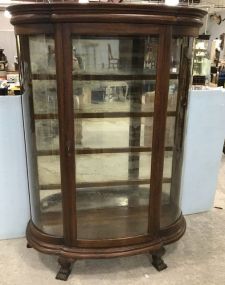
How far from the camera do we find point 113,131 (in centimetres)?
203

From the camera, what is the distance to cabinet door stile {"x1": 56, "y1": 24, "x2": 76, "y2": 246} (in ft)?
4.51

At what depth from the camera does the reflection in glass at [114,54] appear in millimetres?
1477

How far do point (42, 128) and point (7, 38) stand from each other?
4753mm

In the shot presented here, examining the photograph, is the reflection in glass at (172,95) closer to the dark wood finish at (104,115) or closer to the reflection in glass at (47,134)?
the dark wood finish at (104,115)

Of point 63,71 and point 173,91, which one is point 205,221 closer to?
point 173,91

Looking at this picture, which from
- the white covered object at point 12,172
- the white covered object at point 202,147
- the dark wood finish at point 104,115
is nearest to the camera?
the dark wood finish at point 104,115

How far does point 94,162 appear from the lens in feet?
6.46

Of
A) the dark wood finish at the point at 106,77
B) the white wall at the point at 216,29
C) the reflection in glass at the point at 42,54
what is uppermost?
the white wall at the point at 216,29

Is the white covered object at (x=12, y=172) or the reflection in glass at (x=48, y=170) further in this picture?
the white covered object at (x=12, y=172)

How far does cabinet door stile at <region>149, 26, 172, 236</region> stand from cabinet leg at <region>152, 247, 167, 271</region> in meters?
0.16

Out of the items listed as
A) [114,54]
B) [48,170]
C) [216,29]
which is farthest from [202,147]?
[216,29]

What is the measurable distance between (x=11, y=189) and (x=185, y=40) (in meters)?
1.46

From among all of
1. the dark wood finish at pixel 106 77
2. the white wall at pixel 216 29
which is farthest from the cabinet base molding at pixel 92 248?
the white wall at pixel 216 29

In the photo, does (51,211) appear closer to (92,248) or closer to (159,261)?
(92,248)
